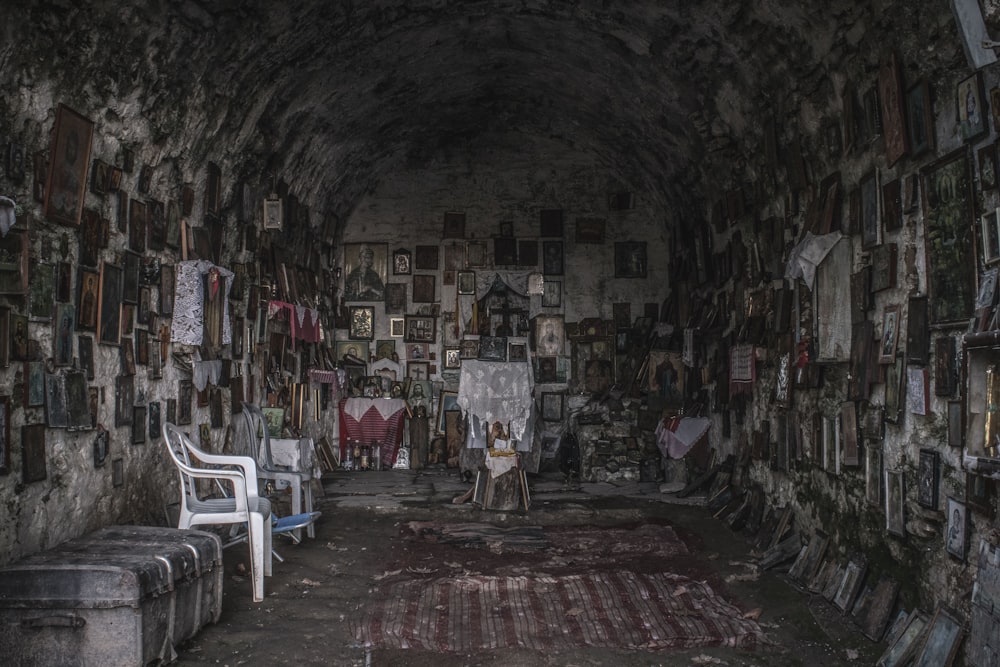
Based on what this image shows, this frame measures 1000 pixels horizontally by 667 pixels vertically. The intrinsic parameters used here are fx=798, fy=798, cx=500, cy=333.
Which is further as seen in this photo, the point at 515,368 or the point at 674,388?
the point at 674,388

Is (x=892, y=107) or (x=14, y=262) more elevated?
(x=892, y=107)

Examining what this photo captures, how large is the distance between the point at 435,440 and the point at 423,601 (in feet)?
19.6

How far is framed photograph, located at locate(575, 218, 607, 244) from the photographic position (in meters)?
11.4

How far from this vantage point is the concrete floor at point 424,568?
436 centimetres

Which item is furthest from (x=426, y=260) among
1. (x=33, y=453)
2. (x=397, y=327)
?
(x=33, y=453)

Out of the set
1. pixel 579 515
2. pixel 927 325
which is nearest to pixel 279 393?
pixel 579 515

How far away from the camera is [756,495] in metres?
7.43

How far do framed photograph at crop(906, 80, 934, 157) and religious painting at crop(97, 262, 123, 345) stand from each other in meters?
5.04

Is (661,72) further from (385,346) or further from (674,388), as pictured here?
(385,346)

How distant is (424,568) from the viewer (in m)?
6.23

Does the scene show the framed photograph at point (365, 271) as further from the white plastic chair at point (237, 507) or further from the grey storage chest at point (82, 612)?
the grey storage chest at point (82, 612)

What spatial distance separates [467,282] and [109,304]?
647 centimetres

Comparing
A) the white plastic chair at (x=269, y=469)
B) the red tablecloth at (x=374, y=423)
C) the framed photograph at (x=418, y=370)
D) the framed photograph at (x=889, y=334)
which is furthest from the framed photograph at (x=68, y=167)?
the framed photograph at (x=418, y=370)

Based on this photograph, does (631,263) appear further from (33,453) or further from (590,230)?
(33,453)
